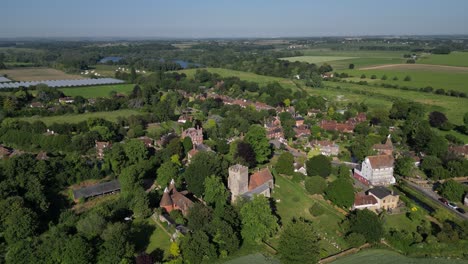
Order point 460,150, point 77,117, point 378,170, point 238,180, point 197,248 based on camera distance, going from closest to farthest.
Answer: point 197,248 < point 238,180 < point 378,170 < point 460,150 < point 77,117

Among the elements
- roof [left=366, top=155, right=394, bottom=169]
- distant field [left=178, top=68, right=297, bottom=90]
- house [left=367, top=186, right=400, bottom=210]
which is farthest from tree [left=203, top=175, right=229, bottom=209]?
distant field [left=178, top=68, right=297, bottom=90]

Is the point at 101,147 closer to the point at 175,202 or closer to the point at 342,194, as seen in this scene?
the point at 175,202

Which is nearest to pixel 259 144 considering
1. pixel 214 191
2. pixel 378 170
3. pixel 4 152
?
pixel 378 170

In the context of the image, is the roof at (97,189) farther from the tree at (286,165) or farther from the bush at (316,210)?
the bush at (316,210)

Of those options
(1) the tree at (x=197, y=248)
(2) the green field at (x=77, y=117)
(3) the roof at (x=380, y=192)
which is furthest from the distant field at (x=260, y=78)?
(1) the tree at (x=197, y=248)

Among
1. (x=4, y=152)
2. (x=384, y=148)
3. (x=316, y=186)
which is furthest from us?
(x=384, y=148)

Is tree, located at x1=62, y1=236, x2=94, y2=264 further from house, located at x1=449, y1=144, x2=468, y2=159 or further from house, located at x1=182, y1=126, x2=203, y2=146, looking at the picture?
house, located at x1=449, y1=144, x2=468, y2=159
